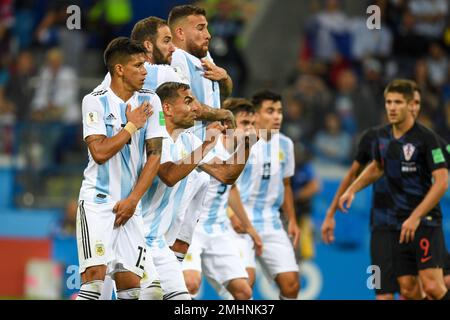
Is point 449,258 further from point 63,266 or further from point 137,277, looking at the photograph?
point 63,266

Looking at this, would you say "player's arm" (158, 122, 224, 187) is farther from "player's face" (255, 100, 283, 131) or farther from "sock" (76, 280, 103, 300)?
"player's face" (255, 100, 283, 131)

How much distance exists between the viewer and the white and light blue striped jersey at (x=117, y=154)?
8602mm

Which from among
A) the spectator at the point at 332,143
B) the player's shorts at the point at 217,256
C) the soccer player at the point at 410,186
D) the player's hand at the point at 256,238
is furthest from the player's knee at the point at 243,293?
the spectator at the point at 332,143

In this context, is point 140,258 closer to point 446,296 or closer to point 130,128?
point 130,128

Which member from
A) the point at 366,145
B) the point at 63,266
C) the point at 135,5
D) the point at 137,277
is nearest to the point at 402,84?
the point at 366,145

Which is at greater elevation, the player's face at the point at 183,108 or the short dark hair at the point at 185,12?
the short dark hair at the point at 185,12


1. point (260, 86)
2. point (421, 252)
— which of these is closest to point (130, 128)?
point (421, 252)

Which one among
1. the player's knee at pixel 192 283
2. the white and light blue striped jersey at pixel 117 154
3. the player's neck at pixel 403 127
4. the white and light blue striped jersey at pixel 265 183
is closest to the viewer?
the white and light blue striped jersey at pixel 117 154

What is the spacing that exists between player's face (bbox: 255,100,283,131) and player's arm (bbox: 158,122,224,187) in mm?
2364

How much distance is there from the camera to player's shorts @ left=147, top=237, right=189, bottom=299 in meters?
8.98

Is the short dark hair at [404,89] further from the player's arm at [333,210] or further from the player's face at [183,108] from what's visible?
the player's face at [183,108]

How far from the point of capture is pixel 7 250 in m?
16.5

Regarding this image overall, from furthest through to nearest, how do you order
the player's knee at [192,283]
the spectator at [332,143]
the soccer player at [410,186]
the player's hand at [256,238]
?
the spectator at [332,143]
the player's hand at [256,238]
the soccer player at [410,186]
the player's knee at [192,283]

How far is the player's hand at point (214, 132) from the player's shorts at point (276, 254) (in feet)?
7.87
